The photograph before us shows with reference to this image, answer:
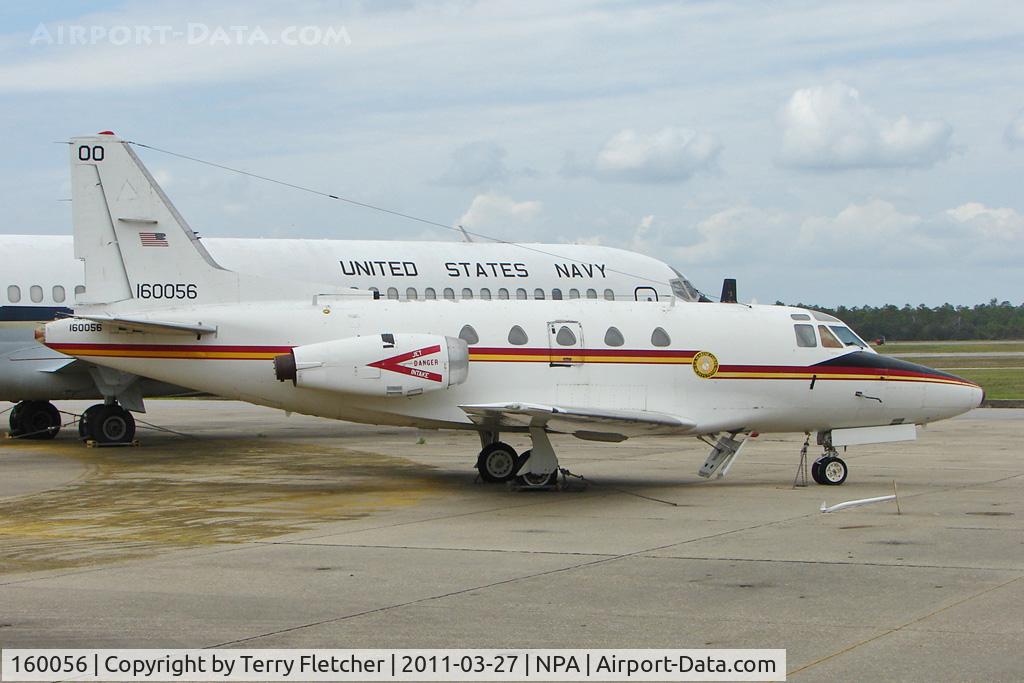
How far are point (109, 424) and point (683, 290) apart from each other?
13.3 meters

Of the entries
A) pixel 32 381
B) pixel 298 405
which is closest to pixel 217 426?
pixel 32 381

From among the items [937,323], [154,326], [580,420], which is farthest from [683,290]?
[937,323]

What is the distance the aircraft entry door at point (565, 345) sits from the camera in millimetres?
18109

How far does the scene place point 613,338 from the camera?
1833 cm

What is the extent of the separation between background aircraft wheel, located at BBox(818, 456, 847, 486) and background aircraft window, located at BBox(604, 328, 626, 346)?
362 cm

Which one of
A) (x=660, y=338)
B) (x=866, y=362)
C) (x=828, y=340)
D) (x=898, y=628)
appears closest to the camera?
(x=898, y=628)

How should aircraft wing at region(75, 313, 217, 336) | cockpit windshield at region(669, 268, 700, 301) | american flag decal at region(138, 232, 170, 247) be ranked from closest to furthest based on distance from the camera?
aircraft wing at region(75, 313, 217, 336) → american flag decal at region(138, 232, 170, 247) → cockpit windshield at region(669, 268, 700, 301)

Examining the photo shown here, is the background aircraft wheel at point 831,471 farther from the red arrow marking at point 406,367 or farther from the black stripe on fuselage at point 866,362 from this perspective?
the red arrow marking at point 406,367

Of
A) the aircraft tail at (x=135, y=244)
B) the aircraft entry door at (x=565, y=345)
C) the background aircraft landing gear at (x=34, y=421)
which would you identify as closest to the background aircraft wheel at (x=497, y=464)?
the aircraft entry door at (x=565, y=345)

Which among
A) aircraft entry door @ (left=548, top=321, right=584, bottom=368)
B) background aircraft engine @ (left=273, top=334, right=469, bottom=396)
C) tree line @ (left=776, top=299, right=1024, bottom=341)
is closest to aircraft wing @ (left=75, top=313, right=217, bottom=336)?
background aircraft engine @ (left=273, top=334, right=469, bottom=396)

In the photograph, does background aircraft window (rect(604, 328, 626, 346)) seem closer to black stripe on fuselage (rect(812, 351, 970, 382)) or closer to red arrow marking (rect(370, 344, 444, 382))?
red arrow marking (rect(370, 344, 444, 382))

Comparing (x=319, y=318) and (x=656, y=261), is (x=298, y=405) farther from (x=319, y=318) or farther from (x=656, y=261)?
(x=656, y=261)

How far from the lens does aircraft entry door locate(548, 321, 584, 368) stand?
18.1m

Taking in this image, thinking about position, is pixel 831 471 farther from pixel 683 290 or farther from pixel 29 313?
pixel 29 313
